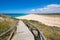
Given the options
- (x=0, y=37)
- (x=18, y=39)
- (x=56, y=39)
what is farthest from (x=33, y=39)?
(x=0, y=37)

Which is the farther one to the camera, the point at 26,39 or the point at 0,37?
the point at 26,39

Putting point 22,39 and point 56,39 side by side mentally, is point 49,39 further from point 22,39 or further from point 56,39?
point 22,39

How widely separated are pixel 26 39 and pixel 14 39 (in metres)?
0.81

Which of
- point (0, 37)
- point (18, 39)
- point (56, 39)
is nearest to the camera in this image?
point (0, 37)

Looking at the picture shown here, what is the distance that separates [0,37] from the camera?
777 centimetres

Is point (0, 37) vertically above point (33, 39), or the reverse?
point (0, 37)

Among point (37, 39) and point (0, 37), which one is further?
point (37, 39)

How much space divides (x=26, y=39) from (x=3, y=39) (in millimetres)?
1609

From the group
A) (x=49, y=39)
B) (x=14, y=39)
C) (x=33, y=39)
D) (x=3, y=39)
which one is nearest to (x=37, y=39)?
(x=33, y=39)

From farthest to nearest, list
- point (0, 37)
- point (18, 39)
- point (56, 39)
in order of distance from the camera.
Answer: point (18, 39) < point (56, 39) < point (0, 37)

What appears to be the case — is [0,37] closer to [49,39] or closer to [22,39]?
[22,39]

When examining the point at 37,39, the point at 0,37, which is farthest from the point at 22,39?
the point at 0,37

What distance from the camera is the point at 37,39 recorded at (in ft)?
29.4

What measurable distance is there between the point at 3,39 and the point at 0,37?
1.38 feet
